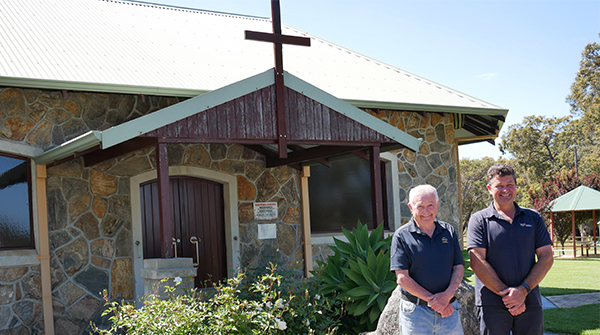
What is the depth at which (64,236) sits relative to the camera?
7.23 m

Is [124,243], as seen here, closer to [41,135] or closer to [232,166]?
[41,135]

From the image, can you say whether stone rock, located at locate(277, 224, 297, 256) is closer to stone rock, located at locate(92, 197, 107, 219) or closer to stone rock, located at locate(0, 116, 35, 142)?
stone rock, located at locate(92, 197, 107, 219)

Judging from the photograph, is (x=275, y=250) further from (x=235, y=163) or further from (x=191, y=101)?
(x=191, y=101)

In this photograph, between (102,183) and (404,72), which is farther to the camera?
(404,72)

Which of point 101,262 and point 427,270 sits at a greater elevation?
point 427,270

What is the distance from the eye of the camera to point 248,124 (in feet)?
20.4

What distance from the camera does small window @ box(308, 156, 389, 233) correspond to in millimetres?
9648

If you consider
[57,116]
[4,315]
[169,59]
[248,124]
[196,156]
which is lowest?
[4,315]

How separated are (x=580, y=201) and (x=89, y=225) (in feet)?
59.3

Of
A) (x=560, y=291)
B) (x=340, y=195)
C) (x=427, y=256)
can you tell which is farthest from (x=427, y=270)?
(x=560, y=291)

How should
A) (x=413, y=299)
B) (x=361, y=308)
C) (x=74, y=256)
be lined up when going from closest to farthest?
(x=413, y=299) → (x=361, y=308) → (x=74, y=256)

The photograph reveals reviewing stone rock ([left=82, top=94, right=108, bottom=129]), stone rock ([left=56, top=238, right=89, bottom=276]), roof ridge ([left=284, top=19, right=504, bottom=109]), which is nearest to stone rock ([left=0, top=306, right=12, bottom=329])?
stone rock ([left=56, top=238, right=89, bottom=276])

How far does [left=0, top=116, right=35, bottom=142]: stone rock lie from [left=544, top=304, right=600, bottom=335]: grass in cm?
686

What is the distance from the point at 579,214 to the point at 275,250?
62.1 ft
